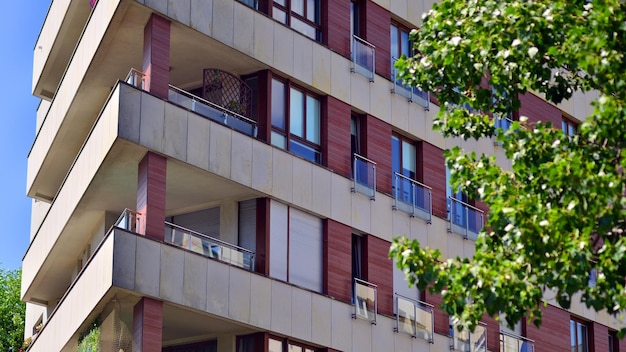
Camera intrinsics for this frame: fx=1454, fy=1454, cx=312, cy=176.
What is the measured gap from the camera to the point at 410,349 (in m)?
37.7

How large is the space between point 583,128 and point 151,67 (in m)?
14.5

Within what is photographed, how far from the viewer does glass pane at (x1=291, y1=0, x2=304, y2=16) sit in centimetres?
3731

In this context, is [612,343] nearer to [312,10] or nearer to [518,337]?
[518,337]

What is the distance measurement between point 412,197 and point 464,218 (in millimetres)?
2468

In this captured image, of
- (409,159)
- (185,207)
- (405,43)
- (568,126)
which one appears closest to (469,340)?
(409,159)

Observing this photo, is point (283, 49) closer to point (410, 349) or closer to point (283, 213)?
point (283, 213)

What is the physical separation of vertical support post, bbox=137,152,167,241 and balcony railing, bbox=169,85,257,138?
1.60m

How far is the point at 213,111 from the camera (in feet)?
111

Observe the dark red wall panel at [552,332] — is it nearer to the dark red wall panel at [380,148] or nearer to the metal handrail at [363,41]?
the dark red wall panel at [380,148]

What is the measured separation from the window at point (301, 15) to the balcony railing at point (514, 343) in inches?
401

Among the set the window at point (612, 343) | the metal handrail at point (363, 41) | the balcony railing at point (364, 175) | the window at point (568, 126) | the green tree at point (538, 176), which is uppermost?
the window at point (568, 126)

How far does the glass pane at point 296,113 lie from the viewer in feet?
119

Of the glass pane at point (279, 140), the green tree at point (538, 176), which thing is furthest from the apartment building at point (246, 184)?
the green tree at point (538, 176)

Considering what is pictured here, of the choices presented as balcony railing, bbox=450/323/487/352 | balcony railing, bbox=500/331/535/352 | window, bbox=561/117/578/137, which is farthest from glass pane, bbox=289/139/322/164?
window, bbox=561/117/578/137
